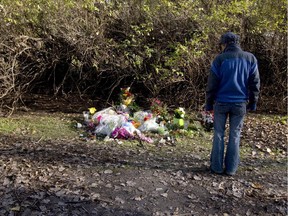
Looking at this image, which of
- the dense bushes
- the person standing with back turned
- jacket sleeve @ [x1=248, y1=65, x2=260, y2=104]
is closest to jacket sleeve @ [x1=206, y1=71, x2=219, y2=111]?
the person standing with back turned

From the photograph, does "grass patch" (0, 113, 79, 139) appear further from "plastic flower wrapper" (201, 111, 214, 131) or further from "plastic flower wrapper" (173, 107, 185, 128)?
"plastic flower wrapper" (201, 111, 214, 131)

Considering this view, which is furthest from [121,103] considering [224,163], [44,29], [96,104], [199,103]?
[224,163]

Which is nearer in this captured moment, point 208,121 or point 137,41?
point 208,121

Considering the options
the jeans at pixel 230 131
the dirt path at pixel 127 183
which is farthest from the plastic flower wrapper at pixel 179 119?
the jeans at pixel 230 131

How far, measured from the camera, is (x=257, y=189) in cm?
421

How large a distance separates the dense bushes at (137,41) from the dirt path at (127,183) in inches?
95.4

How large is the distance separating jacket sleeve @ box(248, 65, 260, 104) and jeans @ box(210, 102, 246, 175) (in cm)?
13

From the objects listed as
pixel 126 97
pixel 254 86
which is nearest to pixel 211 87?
pixel 254 86

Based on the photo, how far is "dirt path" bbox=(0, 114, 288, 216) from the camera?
3592 mm

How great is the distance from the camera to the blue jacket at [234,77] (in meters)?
4.17

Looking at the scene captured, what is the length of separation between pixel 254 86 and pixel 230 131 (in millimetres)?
622

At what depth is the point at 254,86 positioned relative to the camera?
4242 mm

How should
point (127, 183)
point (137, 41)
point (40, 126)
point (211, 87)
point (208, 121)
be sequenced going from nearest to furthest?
point (127, 183) < point (211, 87) < point (40, 126) < point (208, 121) < point (137, 41)

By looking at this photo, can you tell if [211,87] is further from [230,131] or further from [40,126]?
[40,126]
